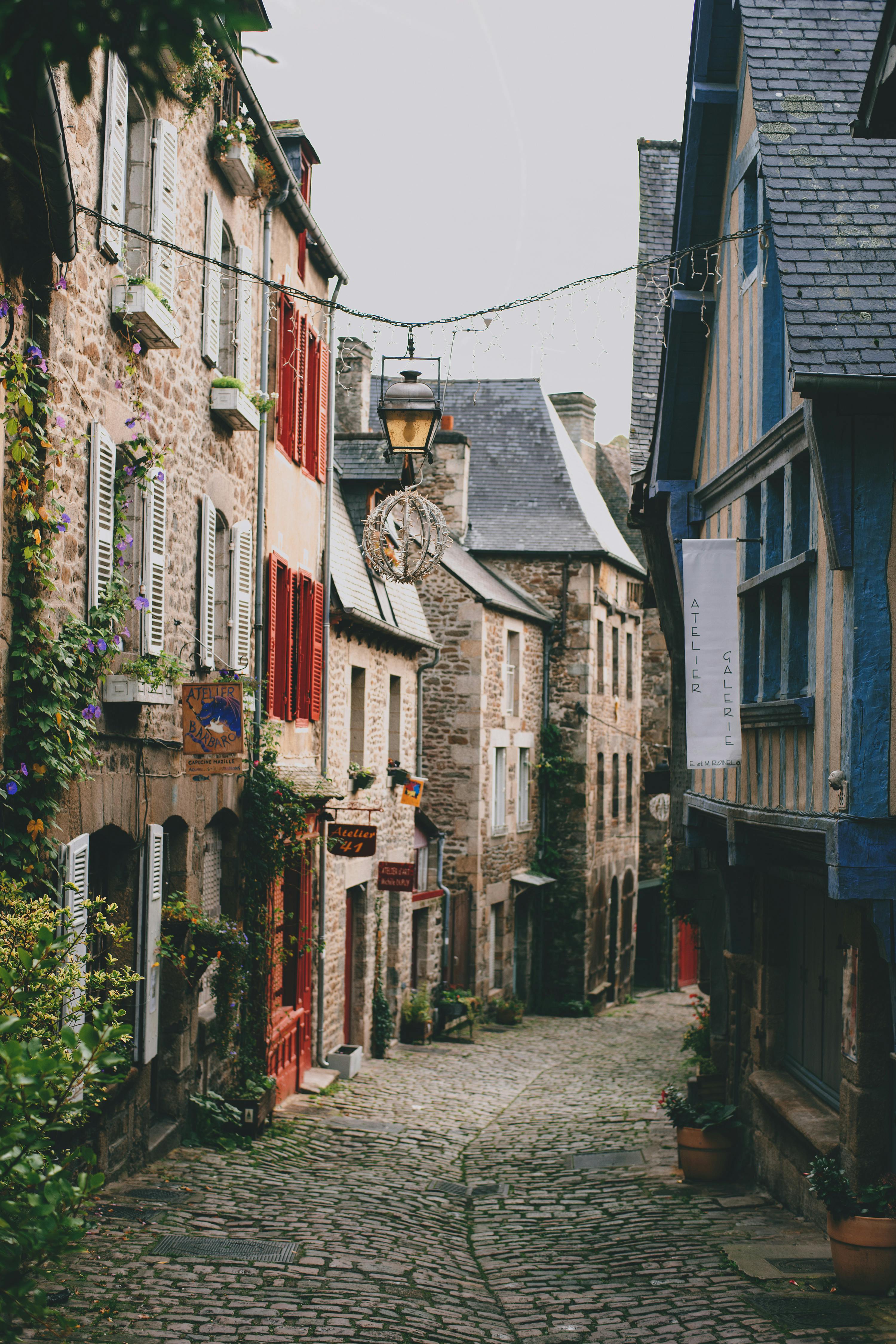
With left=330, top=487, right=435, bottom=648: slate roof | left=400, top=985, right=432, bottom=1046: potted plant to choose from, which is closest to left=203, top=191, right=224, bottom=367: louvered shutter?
left=330, top=487, right=435, bottom=648: slate roof

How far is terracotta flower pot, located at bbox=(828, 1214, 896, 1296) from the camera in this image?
21.5 ft

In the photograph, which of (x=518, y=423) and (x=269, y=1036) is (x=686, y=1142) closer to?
(x=269, y=1036)

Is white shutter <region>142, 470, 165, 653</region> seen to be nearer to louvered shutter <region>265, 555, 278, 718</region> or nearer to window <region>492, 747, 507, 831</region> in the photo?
louvered shutter <region>265, 555, 278, 718</region>

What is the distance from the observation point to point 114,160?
777 centimetres

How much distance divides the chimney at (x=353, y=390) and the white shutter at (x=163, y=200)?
9985 millimetres

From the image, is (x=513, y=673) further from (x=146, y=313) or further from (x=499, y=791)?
(x=146, y=313)

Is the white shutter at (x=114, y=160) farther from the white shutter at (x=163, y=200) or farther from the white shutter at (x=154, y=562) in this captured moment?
the white shutter at (x=154, y=562)

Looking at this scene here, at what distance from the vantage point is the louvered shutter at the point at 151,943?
27.8 ft

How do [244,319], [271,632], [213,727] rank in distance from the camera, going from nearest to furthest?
[213,727], [244,319], [271,632]

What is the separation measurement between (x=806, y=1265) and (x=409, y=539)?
6190 mm

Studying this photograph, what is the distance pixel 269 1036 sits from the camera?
464 inches

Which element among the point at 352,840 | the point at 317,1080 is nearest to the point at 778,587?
the point at 352,840

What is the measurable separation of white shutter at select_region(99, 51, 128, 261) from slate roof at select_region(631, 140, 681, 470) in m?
5.12

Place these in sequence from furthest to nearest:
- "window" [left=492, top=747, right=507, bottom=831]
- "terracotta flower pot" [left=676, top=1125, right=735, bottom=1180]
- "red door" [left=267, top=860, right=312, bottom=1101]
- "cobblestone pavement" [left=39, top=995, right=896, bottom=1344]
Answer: "window" [left=492, top=747, right=507, bottom=831]
"red door" [left=267, top=860, right=312, bottom=1101]
"terracotta flower pot" [left=676, top=1125, right=735, bottom=1180]
"cobblestone pavement" [left=39, top=995, right=896, bottom=1344]
